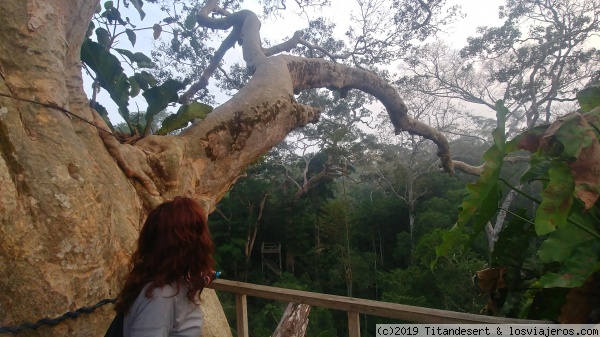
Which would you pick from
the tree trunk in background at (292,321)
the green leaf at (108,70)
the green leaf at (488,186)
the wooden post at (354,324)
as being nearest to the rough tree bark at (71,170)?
the green leaf at (108,70)

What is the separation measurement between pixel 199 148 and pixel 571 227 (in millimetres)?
1701

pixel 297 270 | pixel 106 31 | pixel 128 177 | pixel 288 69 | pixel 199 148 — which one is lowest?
pixel 297 270

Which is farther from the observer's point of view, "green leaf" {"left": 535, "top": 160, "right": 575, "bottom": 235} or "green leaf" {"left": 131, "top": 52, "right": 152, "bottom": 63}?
"green leaf" {"left": 131, "top": 52, "right": 152, "bottom": 63}

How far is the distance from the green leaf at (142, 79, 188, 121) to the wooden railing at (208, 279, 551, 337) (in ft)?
3.62

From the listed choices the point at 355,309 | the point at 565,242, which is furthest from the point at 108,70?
the point at 565,242

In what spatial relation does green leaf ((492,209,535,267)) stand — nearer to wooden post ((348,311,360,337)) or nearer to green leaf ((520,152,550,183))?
green leaf ((520,152,550,183))

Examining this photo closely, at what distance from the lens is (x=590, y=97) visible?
1.35 meters

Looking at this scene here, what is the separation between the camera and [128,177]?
6.32ft

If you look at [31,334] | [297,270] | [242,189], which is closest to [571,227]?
[31,334]

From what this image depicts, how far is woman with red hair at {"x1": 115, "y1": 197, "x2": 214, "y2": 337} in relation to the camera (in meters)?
0.96

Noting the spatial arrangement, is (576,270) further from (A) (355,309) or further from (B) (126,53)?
(B) (126,53)

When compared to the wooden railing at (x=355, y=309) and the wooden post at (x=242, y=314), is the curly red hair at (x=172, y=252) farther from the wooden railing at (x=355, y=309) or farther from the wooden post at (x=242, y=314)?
the wooden post at (x=242, y=314)

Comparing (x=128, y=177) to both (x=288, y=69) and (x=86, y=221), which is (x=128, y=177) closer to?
(x=86, y=221)

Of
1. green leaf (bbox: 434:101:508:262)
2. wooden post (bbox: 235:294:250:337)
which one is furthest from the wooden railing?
green leaf (bbox: 434:101:508:262)
